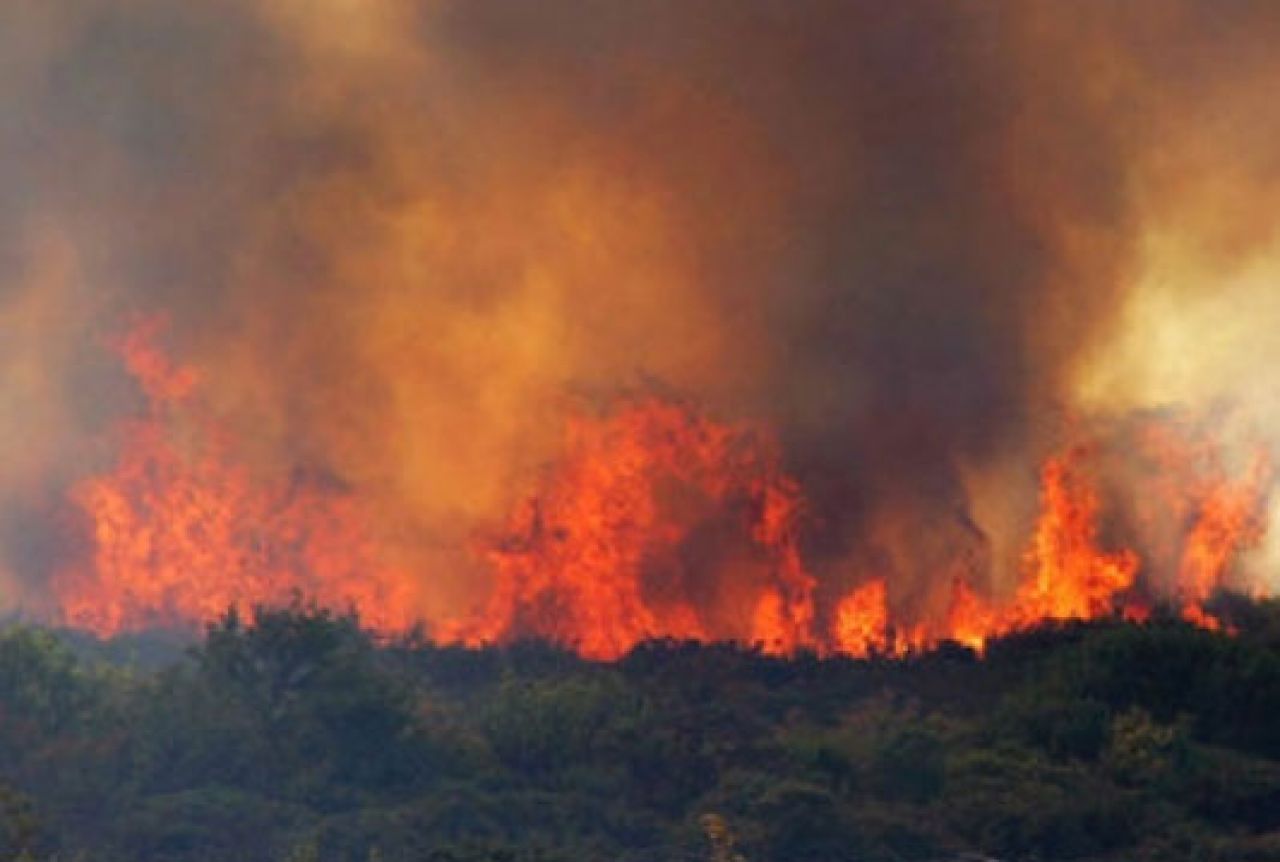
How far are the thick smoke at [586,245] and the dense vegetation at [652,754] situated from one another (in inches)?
388

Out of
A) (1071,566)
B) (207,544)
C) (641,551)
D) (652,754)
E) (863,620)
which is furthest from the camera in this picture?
(207,544)

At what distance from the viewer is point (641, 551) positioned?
67.1 metres

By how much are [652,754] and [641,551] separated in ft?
45.8

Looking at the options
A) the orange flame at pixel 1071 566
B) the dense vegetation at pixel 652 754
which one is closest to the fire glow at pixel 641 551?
the orange flame at pixel 1071 566

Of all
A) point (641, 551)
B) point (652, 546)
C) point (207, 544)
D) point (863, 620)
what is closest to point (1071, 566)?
point (863, 620)

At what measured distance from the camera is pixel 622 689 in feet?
187

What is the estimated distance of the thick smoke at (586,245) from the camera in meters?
70.7

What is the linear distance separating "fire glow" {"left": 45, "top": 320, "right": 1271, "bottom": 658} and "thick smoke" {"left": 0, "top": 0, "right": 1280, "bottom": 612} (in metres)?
0.99

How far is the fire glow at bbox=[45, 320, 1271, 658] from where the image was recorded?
216ft

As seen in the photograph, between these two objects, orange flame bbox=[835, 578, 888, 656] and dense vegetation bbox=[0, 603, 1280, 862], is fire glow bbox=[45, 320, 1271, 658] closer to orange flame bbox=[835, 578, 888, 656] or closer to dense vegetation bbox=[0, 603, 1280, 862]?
orange flame bbox=[835, 578, 888, 656]

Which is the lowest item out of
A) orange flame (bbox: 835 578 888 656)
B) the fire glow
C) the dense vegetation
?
the dense vegetation

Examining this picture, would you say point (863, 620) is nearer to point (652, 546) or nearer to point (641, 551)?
point (652, 546)

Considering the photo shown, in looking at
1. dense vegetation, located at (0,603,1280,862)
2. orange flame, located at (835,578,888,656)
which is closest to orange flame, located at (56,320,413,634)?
dense vegetation, located at (0,603,1280,862)

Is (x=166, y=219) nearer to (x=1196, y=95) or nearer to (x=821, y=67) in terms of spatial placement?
(x=821, y=67)
